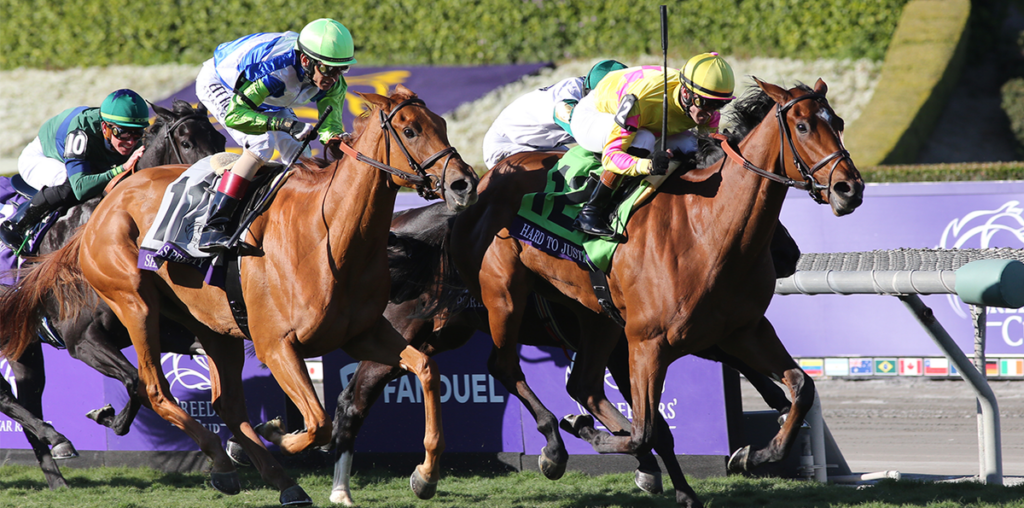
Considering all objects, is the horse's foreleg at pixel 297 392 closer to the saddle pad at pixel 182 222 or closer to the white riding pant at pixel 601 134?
the saddle pad at pixel 182 222

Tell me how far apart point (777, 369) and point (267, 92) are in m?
2.56

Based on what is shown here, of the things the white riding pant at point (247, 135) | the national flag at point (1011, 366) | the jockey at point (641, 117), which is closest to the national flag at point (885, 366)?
the national flag at point (1011, 366)

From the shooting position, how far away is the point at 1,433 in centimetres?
651

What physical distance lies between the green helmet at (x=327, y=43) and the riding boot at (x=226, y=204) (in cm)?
56

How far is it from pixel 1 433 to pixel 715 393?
14.7ft

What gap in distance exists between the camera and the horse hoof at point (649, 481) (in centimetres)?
493

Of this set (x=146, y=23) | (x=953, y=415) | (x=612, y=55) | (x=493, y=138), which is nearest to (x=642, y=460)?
(x=493, y=138)

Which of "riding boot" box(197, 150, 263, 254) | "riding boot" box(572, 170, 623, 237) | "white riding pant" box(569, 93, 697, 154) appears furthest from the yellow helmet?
"riding boot" box(197, 150, 263, 254)

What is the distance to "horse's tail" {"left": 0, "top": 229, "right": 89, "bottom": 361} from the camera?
17.9 feet

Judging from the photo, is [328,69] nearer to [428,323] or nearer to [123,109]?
[428,323]

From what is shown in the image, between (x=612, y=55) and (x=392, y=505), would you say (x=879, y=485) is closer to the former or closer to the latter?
(x=392, y=505)

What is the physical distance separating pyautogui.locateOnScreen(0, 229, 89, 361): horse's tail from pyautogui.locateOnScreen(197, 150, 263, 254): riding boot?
4.47 ft

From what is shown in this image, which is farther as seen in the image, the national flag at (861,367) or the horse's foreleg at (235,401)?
the national flag at (861,367)

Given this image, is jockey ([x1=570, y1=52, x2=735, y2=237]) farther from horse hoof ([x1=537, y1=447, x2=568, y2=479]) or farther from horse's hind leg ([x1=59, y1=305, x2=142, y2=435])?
horse's hind leg ([x1=59, y1=305, x2=142, y2=435])
